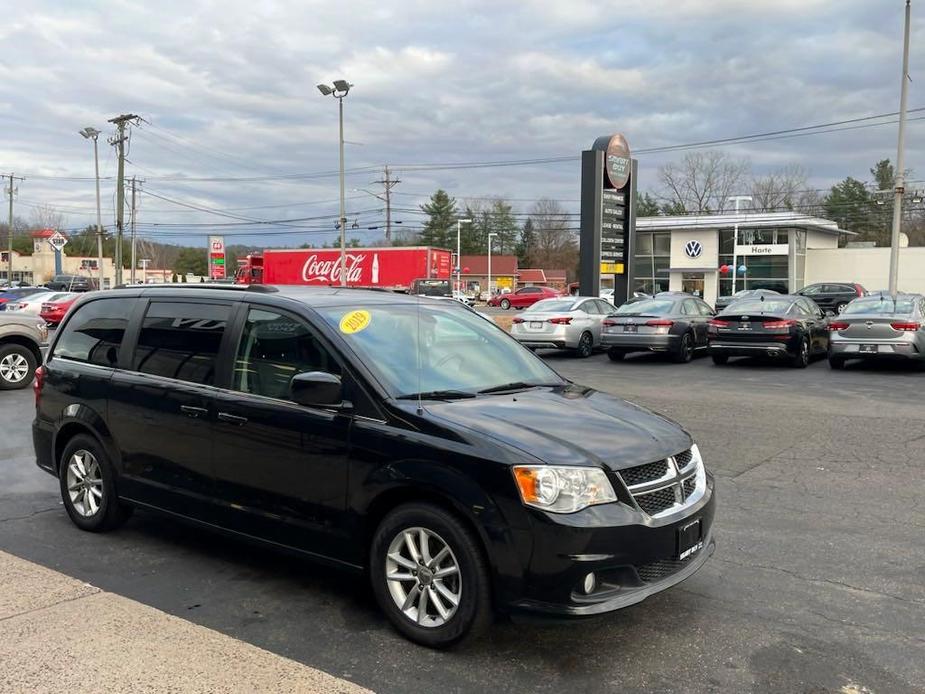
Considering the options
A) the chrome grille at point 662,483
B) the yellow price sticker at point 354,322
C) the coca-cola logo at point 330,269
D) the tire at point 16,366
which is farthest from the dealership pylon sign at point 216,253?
the chrome grille at point 662,483

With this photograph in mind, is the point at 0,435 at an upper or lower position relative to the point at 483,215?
lower

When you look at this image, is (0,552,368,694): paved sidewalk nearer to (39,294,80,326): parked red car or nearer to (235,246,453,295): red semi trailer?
(39,294,80,326): parked red car

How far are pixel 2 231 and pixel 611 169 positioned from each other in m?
111

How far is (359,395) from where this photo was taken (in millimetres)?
4023

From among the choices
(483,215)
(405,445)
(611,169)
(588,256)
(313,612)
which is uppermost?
(483,215)

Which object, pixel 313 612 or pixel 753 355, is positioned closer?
pixel 313 612

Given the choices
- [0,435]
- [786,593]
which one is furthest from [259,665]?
[0,435]

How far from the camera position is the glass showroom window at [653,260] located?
5644 cm

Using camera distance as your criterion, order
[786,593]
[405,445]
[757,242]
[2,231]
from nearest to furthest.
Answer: [405,445]
[786,593]
[757,242]
[2,231]

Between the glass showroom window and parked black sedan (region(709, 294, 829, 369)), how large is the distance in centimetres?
4054

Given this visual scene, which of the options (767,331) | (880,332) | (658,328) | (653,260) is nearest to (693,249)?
(653,260)

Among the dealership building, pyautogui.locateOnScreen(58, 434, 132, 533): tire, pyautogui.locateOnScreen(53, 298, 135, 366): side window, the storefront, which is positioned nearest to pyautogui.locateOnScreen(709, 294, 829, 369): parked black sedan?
pyautogui.locateOnScreen(53, 298, 135, 366): side window

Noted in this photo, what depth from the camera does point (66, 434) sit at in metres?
5.69

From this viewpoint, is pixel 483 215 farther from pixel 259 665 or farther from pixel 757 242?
pixel 259 665
